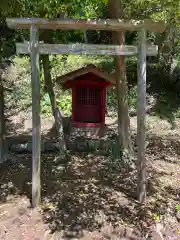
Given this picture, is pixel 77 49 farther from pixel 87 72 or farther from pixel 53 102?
pixel 87 72

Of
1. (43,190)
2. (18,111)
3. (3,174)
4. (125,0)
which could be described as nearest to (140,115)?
(43,190)

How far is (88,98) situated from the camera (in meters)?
10.4

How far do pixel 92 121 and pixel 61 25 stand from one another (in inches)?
209

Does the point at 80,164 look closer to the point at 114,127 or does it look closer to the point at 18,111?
the point at 114,127

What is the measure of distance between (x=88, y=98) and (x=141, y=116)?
4.82m

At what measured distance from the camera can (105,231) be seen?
5293mm

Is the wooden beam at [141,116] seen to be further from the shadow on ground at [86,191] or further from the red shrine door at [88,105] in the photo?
the red shrine door at [88,105]

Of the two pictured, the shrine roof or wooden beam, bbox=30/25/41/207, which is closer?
wooden beam, bbox=30/25/41/207

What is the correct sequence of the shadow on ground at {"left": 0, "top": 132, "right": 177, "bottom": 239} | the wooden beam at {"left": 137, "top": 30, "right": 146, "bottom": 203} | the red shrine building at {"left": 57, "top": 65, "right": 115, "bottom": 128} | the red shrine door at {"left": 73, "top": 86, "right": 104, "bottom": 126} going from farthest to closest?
the red shrine door at {"left": 73, "top": 86, "right": 104, "bottom": 126} → the red shrine building at {"left": 57, "top": 65, "right": 115, "bottom": 128} → the wooden beam at {"left": 137, "top": 30, "right": 146, "bottom": 203} → the shadow on ground at {"left": 0, "top": 132, "right": 177, "bottom": 239}

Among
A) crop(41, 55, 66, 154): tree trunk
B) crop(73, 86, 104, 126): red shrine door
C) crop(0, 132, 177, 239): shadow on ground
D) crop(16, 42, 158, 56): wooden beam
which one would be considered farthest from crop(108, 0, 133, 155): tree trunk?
crop(73, 86, 104, 126): red shrine door

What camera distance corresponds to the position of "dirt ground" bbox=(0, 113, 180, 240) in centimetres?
533

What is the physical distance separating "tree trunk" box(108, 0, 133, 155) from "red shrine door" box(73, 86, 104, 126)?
2585mm

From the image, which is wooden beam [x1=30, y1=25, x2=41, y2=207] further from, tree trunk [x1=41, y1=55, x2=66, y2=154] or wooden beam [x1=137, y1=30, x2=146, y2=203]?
tree trunk [x1=41, y1=55, x2=66, y2=154]

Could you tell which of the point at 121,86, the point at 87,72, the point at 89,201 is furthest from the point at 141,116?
the point at 87,72
